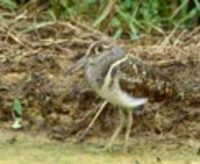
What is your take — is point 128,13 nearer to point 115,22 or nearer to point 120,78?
point 115,22

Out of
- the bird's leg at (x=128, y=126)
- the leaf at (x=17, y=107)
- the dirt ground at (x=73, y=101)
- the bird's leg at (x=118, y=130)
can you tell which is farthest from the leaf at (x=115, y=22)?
the bird's leg at (x=128, y=126)

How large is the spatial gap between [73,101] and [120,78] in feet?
3.34

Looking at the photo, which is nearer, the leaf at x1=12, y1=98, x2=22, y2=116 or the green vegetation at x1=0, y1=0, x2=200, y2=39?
the leaf at x1=12, y1=98, x2=22, y2=116

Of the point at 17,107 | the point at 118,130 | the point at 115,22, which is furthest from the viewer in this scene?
the point at 115,22

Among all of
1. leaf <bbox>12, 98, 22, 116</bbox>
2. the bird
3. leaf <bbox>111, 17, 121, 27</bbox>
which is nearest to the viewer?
the bird

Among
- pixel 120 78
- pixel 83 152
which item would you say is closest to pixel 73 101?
pixel 83 152

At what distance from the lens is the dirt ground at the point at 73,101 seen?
300 inches

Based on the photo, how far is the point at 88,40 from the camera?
9070 mm

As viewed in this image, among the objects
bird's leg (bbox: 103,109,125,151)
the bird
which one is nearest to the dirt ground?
bird's leg (bbox: 103,109,125,151)

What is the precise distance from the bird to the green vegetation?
167 centimetres

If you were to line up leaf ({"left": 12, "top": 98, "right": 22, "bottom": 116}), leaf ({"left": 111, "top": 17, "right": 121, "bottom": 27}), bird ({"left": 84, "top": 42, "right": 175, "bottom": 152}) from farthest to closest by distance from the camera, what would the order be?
leaf ({"left": 111, "top": 17, "right": 121, "bottom": 27}) < leaf ({"left": 12, "top": 98, "right": 22, "bottom": 116}) < bird ({"left": 84, "top": 42, "right": 175, "bottom": 152})

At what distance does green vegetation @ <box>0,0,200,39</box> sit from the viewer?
931 centimetres

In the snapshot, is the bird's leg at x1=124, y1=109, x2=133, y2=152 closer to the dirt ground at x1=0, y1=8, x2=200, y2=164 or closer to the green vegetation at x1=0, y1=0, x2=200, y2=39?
the dirt ground at x1=0, y1=8, x2=200, y2=164

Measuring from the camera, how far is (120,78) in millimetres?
7371
